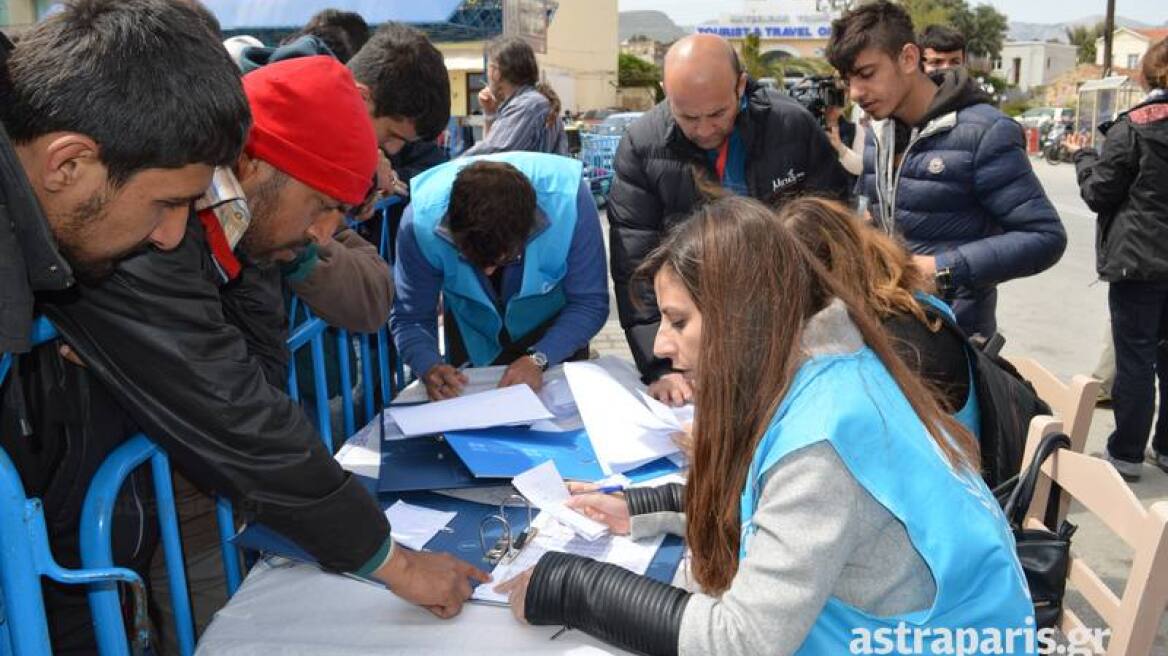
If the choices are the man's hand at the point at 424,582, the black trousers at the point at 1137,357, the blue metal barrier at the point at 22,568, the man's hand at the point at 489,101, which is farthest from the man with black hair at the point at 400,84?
the man's hand at the point at 489,101

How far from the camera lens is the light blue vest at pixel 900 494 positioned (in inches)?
45.2

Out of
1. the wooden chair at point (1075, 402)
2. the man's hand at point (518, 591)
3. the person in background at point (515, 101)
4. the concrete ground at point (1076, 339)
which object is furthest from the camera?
the person in background at point (515, 101)

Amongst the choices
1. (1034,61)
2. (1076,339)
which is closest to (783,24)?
(1034,61)

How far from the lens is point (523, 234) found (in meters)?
2.45

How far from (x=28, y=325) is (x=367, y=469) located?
1.04m

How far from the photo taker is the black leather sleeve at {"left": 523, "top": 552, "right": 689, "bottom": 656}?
50.0 inches

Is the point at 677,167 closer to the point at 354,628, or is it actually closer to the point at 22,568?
the point at 354,628

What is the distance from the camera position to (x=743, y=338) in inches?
49.4

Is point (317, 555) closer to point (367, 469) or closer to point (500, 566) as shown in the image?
point (500, 566)

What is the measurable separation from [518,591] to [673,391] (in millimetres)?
1013

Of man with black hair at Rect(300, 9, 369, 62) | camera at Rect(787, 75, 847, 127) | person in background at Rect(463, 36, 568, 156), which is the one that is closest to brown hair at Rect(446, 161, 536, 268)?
man with black hair at Rect(300, 9, 369, 62)

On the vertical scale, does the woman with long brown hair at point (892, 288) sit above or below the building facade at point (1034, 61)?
above

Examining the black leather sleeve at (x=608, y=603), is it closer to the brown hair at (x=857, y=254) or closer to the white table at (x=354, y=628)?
the white table at (x=354, y=628)

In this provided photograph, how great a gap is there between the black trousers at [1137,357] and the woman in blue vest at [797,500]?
2.87 m
